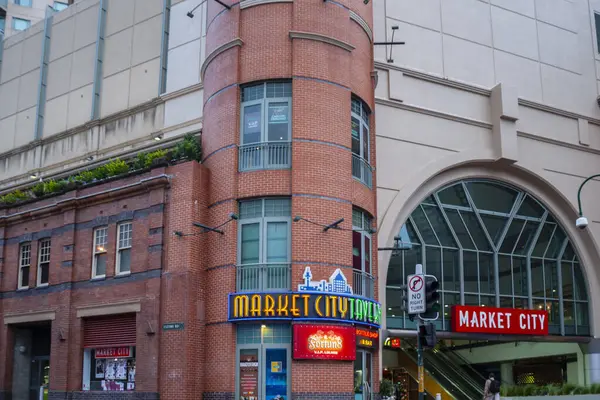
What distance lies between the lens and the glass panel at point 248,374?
2506cm

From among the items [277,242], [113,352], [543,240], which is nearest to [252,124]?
[277,242]

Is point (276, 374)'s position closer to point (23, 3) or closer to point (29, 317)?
point (29, 317)

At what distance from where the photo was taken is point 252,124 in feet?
89.8

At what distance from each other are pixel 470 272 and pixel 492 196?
3.98 metres

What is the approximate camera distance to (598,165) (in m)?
38.6

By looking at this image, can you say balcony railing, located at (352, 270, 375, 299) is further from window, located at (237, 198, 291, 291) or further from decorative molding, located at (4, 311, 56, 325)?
decorative molding, located at (4, 311, 56, 325)

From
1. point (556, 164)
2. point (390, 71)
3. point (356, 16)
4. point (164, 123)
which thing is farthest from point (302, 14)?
point (556, 164)

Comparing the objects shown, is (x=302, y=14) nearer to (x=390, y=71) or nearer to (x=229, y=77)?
(x=229, y=77)

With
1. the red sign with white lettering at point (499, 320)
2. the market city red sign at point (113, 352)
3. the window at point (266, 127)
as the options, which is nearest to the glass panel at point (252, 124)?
the window at point (266, 127)

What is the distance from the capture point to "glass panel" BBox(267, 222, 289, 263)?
84.5ft

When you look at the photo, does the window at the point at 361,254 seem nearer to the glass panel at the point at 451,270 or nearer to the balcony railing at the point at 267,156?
the balcony railing at the point at 267,156

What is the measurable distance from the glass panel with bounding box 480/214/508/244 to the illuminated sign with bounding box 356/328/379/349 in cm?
938

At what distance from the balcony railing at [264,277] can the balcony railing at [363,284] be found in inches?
105

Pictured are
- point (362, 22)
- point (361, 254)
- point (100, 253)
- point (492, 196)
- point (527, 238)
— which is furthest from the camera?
point (527, 238)
